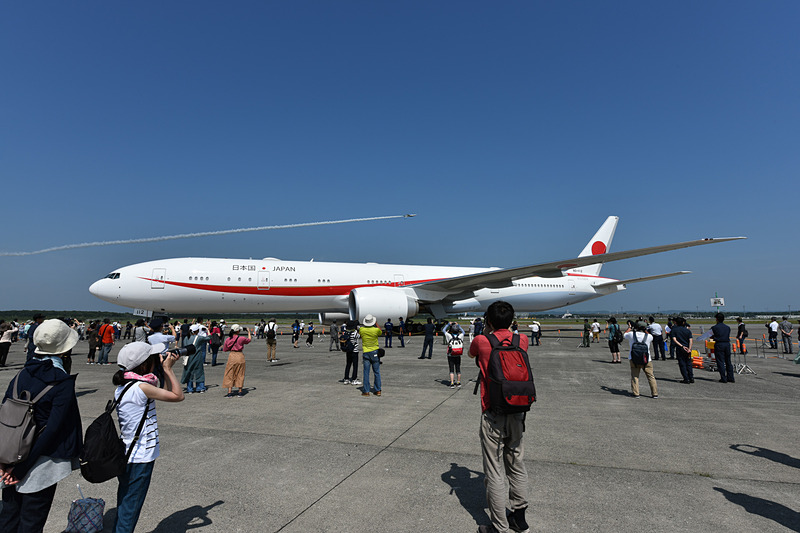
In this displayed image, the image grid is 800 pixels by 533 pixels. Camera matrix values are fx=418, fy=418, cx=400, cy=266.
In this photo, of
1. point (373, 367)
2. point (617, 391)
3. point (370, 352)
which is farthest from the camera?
point (617, 391)

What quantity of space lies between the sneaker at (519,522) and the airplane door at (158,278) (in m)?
22.6

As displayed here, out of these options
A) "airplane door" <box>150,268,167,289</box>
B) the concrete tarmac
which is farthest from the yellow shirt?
"airplane door" <box>150,268,167,289</box>

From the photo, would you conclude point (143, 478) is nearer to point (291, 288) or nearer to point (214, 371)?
point (214, 371)

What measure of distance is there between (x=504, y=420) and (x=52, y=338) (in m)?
3.48

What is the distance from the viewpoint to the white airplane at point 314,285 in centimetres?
2159

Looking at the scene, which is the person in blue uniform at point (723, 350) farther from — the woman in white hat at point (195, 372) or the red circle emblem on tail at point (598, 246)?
the red circle emblem on tail at point (598, 246)

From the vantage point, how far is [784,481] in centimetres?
441

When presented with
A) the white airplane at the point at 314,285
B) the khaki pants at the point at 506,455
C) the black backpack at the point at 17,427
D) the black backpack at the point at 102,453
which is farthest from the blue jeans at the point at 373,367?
the white airplane at the point at 314,285

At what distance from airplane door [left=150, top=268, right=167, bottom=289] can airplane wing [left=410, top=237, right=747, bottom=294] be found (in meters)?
13.7

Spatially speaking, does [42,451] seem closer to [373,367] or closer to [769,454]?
[373,367]

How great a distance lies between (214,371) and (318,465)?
32.1ft

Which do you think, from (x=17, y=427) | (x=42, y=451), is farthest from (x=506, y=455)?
(x=17, y=427)

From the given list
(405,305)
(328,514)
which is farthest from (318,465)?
(405,305)

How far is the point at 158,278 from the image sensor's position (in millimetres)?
21750
